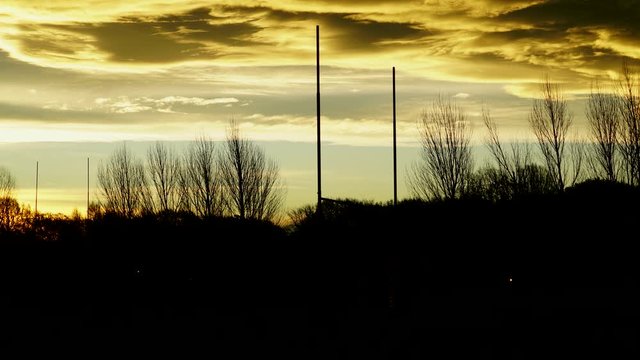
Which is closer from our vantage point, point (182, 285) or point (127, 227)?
point (182, 285)

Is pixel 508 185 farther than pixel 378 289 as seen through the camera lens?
Yes

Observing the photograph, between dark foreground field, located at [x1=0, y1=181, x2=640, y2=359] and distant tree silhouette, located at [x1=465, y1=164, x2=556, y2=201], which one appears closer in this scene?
dark foreground field, located at [x1=0, y1=181, x2=640, y2=359]

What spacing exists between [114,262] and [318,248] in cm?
3135

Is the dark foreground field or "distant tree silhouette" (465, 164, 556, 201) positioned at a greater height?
"distant tree silhouette" (465, 164, 556, 201)

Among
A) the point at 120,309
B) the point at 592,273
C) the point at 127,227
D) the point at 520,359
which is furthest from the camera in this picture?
the point at 127,227

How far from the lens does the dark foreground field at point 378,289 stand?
2512 cm

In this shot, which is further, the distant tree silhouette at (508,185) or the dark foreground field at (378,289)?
the distant tree silhouette at (508,185)

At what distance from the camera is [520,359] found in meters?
20.3

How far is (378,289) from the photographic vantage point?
39625 mm

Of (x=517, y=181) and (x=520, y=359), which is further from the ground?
(x=517, y=181)

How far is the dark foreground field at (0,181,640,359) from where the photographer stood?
82.4 feet

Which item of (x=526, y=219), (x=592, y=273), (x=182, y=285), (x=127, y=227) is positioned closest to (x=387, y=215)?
(x=526, y=219)

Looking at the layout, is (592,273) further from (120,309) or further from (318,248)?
(120,309)

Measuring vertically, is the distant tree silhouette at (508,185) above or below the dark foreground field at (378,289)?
above
